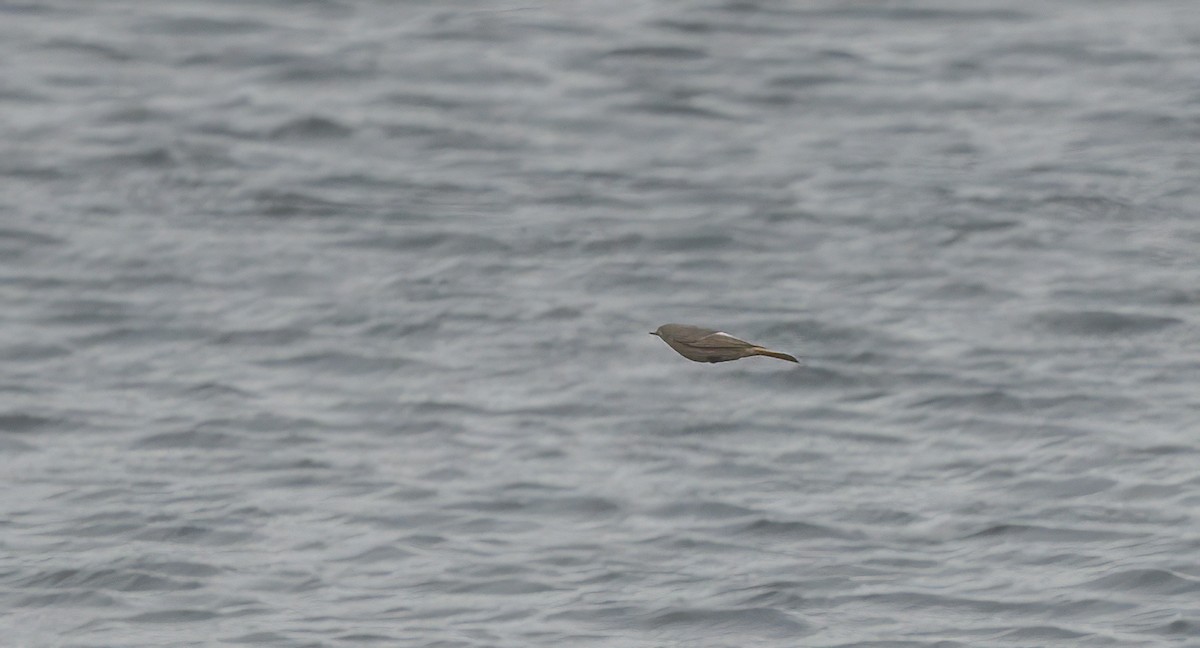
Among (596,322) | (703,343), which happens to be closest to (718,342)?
(703,343)

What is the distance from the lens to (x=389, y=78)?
18.1 metres

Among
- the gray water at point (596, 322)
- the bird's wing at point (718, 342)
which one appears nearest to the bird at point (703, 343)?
the bird's wing at point (718, 342)

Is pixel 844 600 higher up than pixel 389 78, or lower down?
lower down

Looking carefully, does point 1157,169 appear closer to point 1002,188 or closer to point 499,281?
point 1002,188

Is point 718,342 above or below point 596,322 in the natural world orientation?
above

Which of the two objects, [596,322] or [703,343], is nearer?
[703,343]

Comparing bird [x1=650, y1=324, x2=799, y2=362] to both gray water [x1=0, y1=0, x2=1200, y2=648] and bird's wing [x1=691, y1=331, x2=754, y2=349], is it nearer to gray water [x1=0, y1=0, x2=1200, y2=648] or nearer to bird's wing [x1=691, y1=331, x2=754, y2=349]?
bird's wing [x1=691, y1=331, x2=754, y2=349]

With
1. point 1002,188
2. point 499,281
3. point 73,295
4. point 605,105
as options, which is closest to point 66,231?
point 73,295

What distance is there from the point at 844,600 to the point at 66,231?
6.65 m

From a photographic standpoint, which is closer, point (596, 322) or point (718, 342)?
point (718, 342)

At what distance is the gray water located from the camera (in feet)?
37.2

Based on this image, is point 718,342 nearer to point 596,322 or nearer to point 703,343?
point 703,343

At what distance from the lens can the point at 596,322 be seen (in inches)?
560

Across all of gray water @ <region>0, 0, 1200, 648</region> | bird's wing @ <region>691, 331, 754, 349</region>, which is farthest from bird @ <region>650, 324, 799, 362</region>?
gray water @ <region>0, 0, 1200, 648</region>
